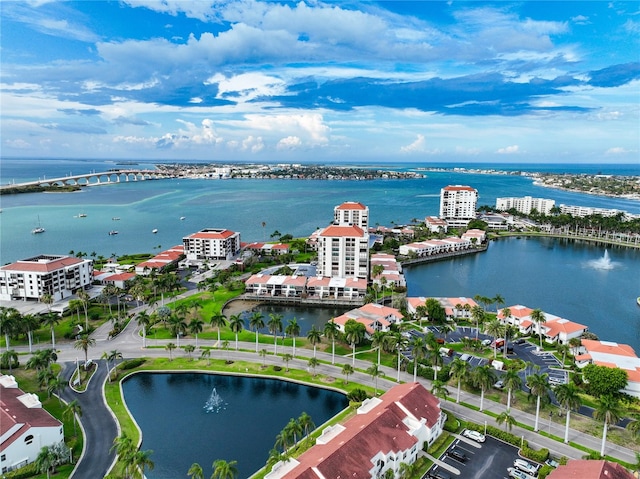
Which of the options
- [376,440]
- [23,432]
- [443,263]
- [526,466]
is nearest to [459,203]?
[443,263]

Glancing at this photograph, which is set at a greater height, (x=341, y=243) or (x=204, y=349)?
(x=341, y=243)

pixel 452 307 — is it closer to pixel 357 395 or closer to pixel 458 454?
pixel 357 395

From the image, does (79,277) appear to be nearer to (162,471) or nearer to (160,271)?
(160,271)

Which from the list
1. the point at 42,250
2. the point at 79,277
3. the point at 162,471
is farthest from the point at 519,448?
the point at 42,250

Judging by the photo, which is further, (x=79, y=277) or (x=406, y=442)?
(x=79, y=277)

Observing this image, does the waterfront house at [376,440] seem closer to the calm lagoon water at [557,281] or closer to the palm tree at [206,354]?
the palm tree at [206,354]

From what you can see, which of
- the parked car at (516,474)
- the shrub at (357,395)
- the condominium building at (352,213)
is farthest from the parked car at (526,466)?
the condominium building at (352,213)
